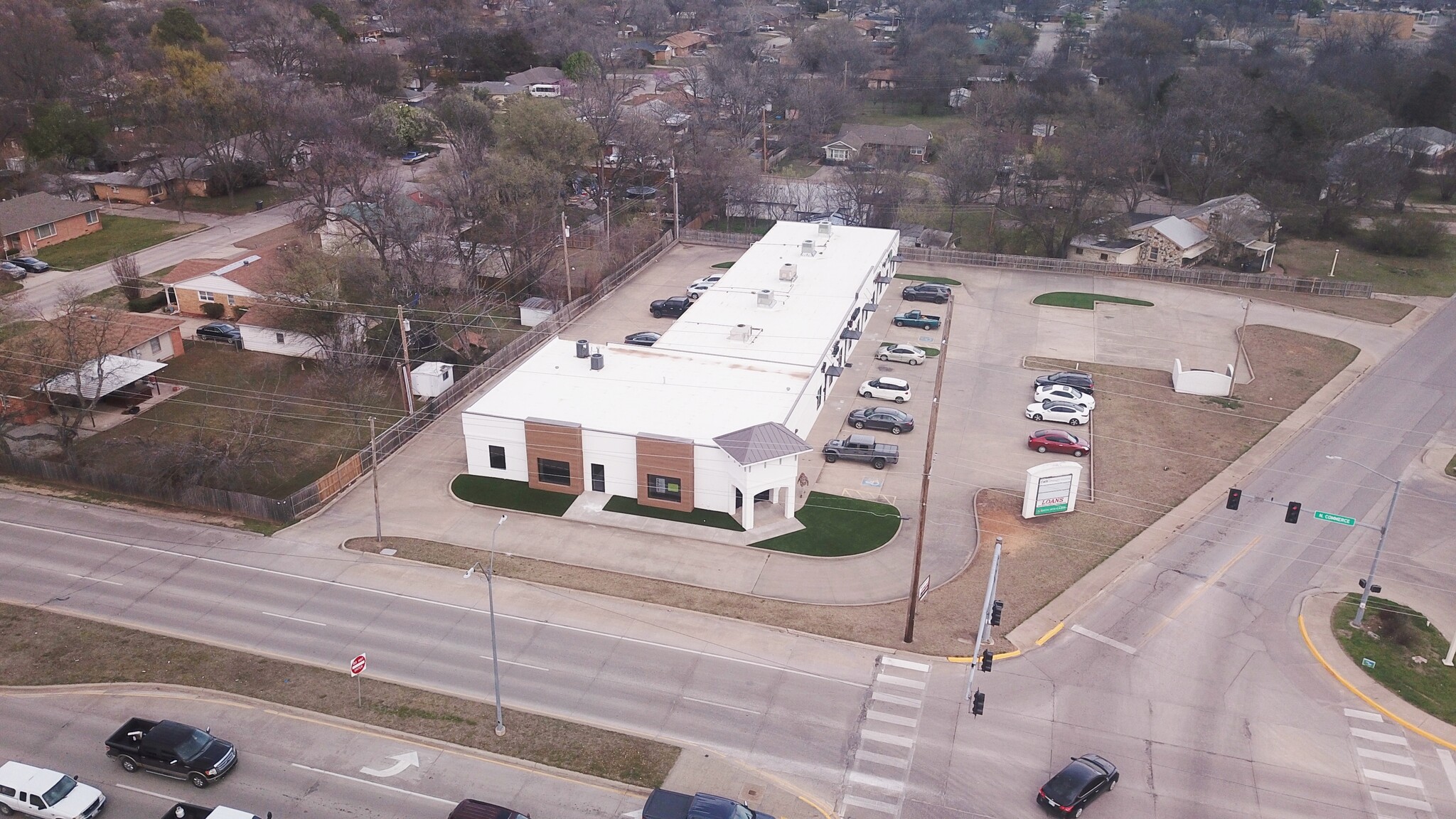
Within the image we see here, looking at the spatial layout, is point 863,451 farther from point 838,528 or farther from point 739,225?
point 739,225

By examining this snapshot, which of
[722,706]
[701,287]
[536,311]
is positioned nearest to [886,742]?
[722,706]

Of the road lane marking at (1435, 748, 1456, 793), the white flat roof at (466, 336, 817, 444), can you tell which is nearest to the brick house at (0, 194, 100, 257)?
the white flat roof at (466, 336, 817, 444)

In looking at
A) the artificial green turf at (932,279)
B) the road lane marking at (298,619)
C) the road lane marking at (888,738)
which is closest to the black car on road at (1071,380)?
the artificial green turf at (932,279)

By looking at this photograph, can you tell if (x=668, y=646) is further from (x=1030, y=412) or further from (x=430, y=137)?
(x=430, y=137)

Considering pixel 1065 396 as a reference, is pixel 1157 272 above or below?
above

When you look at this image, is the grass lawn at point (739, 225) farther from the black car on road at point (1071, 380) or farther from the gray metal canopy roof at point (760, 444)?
the gray metal canopy roof at point (760, 444)

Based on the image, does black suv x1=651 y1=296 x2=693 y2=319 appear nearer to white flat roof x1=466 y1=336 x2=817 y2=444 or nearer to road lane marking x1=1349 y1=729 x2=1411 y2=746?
white flat roof x1=466 y1=336 x2=817 y2=444

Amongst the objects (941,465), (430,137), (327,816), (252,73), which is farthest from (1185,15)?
(327,816)
